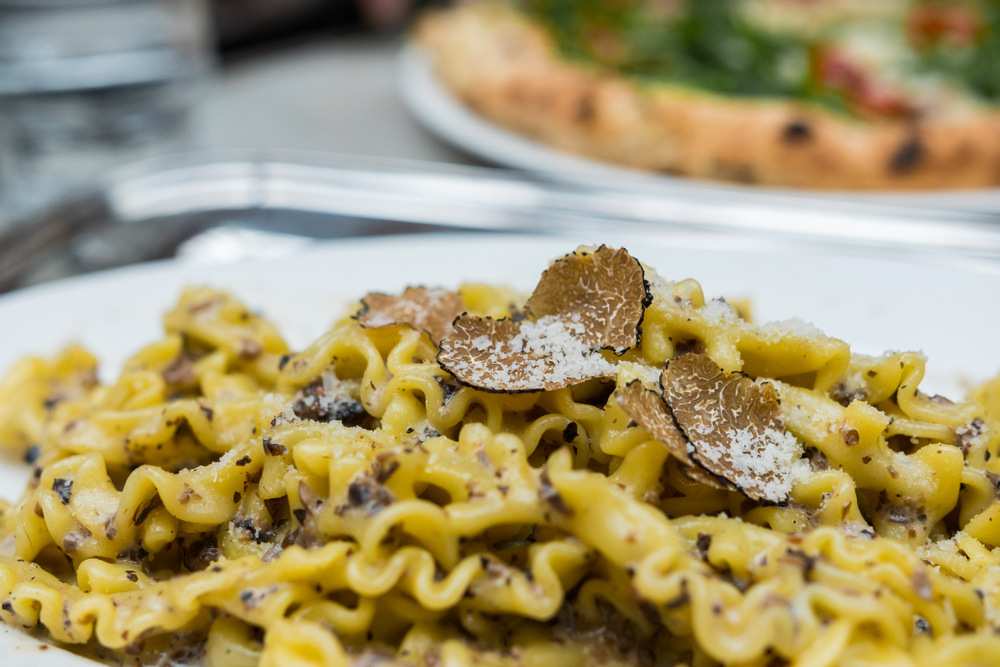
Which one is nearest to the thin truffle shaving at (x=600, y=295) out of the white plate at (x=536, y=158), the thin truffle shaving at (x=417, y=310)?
the thin truffle shaving at (x=417, y=310)

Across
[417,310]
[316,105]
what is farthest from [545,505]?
[316,105]

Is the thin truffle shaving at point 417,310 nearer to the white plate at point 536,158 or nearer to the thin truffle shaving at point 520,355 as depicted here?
the thin truffle shaving at point 520,355

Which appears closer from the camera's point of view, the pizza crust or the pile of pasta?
the pile of pasta

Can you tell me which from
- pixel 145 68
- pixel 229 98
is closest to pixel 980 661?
pixel 145 68

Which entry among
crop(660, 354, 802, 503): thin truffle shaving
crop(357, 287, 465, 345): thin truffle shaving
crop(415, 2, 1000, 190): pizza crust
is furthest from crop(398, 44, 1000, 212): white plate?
crop(660, 354, 802, 503): thin truffle shaving

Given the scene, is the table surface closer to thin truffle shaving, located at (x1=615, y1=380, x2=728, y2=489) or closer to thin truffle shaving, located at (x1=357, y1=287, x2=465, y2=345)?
thin truffle shaving, located at (x1=357, y1=287, x2=465, y2=345)

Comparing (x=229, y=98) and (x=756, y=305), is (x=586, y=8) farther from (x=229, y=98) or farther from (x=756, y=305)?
(x=756, y=305)

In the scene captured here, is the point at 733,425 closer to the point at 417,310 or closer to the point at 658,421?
the point at 658,421
